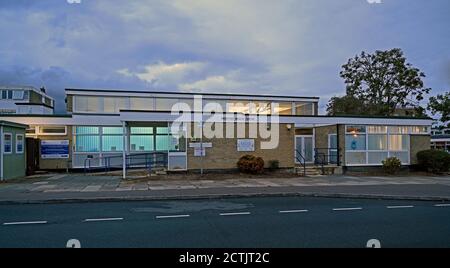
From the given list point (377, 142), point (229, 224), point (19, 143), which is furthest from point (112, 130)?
point (229, 224)

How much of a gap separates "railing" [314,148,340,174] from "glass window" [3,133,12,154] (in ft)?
54.8

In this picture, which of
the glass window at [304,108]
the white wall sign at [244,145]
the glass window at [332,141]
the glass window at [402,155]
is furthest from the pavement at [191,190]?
the glass window at [304,108]

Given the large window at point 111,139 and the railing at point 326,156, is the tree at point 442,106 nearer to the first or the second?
the railing at point 326,156

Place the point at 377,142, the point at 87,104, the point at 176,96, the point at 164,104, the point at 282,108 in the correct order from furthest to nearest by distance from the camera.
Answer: the point at 282,108, the point at 176,96, the point at 164,104, the point at 87,104, the point at 377,142

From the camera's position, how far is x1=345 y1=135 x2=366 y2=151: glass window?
2206 centimetres

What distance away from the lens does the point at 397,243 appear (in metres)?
6.39

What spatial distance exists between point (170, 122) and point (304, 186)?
791 centimetres

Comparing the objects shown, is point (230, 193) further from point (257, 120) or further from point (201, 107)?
point (201, 107)

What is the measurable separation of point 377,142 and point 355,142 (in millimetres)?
1573

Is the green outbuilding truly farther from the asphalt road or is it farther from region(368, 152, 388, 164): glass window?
region(368, 152, 388, 164): glass window

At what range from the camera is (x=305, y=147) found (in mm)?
23922

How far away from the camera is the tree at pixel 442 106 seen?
29.2m

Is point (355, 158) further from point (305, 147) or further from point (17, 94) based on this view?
point (17, 94)
